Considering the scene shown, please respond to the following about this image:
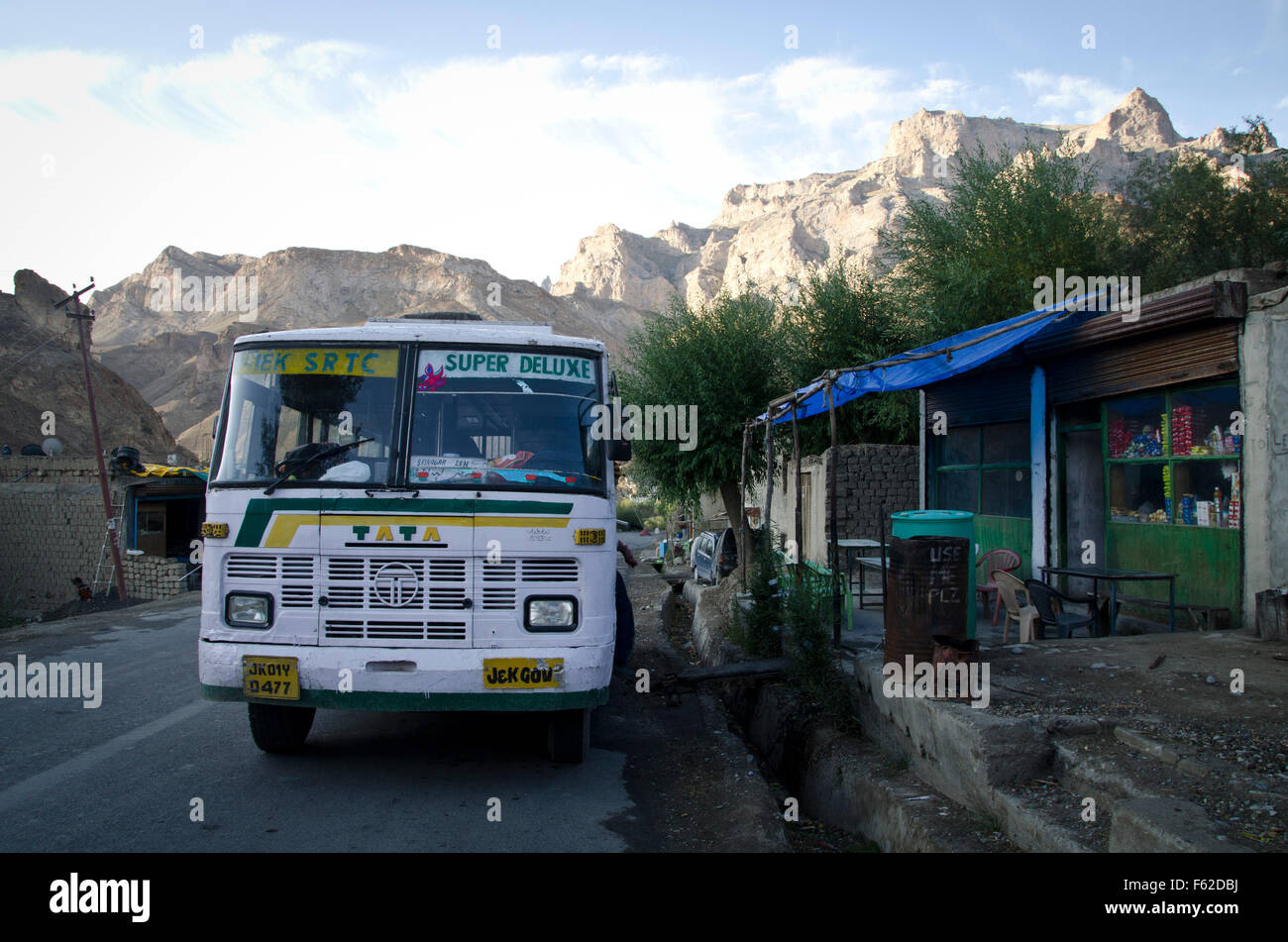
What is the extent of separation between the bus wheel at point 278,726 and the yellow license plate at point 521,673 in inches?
59.8

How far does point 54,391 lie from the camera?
41.2m

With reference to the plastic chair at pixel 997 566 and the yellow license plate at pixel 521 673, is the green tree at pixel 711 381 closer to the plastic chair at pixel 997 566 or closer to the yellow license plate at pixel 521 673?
the plastic chair at pixel 997 566

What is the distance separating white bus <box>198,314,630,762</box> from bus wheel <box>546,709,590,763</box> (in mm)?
538

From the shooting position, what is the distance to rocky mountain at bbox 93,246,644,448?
73.9 m

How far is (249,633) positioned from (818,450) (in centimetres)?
1484

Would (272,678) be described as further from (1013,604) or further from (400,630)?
(1013,604)

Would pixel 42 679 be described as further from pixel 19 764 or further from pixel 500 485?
pixel 500 485

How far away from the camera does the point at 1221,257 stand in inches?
730

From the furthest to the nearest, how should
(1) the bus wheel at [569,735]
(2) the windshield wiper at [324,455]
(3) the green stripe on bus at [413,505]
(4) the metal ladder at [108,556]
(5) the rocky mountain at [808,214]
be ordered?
(5) the rocky mountain at [808,214]
(4) the metal ladder at [108,556]
(1) the bus wheel at [569,735]
(2) the windshield wiper at [324,455]
(3) the green stripe on bus at [413,505]

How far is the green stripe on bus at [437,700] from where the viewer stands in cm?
446

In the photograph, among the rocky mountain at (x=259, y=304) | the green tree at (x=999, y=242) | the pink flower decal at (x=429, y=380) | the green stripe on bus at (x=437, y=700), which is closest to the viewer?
the green stripe on bus at (x=437, y=700)

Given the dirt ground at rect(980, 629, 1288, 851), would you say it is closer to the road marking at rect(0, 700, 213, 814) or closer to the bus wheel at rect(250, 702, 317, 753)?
the bus wheel at rect(250, 702, 317, 753)

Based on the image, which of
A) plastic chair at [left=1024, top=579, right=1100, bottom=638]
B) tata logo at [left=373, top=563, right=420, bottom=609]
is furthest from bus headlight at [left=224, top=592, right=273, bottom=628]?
plastic chair at [left=1024, top=579, right=1100, bottom=638]

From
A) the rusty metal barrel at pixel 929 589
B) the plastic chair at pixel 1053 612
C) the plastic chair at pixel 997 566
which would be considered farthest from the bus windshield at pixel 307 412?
the plastic chair at pixel 997 566
